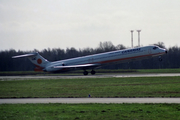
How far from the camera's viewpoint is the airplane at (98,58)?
49.4 m

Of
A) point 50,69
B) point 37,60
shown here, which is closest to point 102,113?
point 50,69

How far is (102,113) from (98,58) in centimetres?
4018

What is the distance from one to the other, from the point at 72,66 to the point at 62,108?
40.4m

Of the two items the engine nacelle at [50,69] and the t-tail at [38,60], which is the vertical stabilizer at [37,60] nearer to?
the t-tail at [38,60]

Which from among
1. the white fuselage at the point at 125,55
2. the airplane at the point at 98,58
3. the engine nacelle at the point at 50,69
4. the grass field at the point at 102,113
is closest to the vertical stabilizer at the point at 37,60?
the airplane at the point at 98,58

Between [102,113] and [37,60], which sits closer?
[102,113]

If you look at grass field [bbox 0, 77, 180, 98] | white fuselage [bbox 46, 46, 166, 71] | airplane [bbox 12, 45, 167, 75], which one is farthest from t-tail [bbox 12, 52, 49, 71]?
grass field [bbox 0, 77, 180, 98]

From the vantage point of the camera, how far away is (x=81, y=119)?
40.8 ft

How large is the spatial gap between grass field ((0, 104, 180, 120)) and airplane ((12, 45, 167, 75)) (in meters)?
34.4

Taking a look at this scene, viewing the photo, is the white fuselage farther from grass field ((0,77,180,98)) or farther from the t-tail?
grass field ((0,77,180,98))

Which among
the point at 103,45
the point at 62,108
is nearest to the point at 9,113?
the point at 62,108

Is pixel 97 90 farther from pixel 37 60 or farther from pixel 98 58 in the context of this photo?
pixel 37 60

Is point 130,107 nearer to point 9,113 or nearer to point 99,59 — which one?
point 9,113

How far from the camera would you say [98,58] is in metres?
53.7
